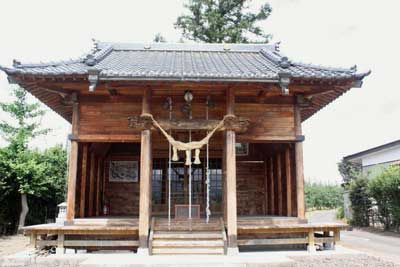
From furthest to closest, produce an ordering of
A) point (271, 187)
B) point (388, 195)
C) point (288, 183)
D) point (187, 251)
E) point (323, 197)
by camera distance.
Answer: point (323, 197)
point (388, 195)
point (271, 187)
point (288, 183)
point (187, 251)

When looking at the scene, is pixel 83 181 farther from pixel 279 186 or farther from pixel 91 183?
pixel 279 186

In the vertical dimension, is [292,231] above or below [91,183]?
below

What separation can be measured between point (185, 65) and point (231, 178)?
3.29 meters

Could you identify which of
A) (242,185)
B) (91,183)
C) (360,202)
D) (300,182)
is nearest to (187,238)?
(300,182)

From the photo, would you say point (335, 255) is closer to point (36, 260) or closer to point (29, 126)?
point (36, 260)

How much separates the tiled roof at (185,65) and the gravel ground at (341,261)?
12.1 feet

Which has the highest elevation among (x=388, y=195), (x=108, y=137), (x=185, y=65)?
(x=185, y=65)

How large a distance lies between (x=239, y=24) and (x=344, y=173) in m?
23.0

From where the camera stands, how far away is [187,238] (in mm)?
7496

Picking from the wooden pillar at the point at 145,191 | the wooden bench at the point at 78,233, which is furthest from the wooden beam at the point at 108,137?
the wooden bench at the point at 78,233

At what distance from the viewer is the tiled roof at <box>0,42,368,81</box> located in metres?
7.20

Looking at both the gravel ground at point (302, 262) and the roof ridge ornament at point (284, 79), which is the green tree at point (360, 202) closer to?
the gravel ground at point (302, 262)

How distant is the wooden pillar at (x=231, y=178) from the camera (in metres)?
7.29

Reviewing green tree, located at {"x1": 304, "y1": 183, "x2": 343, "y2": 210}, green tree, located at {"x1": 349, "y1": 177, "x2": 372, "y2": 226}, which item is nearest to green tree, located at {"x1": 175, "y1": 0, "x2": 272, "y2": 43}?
green tree, located at {"x1": 349, "y1": 177, "x2": 372, "y2": 226}
